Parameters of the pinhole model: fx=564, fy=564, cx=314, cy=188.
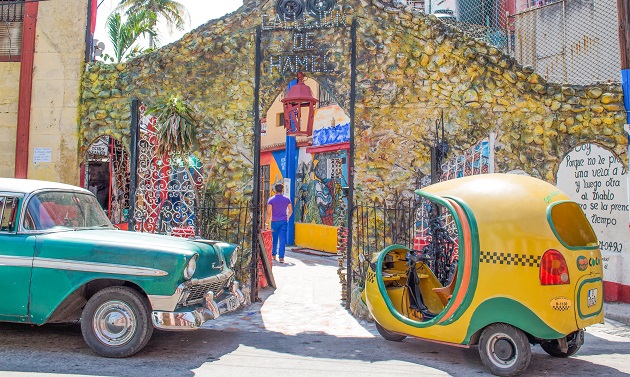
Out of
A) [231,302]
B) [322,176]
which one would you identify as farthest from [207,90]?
[322,176]

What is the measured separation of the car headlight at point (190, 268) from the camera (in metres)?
5.51

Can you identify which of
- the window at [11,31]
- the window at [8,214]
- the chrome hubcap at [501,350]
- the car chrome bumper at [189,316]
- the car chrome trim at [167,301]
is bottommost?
the chrome hubcap at [501,350]

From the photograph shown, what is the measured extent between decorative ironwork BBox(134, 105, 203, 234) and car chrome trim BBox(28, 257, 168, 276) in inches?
120

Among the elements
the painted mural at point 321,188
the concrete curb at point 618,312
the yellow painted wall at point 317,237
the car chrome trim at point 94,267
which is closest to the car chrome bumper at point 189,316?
the car chrome trim at point 94,267

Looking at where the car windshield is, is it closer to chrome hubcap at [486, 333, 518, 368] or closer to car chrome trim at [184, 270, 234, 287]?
car chrome trim at [184, 270, 234, 287]

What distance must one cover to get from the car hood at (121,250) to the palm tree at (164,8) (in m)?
16.7

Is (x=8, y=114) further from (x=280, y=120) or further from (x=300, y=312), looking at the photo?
(x=280, y=120)

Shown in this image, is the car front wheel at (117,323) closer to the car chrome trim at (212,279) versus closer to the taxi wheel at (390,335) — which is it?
the car chrome trim at (212,279)

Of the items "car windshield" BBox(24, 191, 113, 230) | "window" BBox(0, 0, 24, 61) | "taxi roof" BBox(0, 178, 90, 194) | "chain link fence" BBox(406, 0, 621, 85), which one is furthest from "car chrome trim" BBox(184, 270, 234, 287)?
"chain link fence" BBox(406, 0, 621, 85)

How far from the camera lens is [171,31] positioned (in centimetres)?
2127

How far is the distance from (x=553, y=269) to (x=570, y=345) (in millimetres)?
1103

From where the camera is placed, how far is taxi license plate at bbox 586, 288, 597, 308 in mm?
5227

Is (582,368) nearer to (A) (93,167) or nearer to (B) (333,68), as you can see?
(B) (333,68)

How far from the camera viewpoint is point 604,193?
8.58 metres
